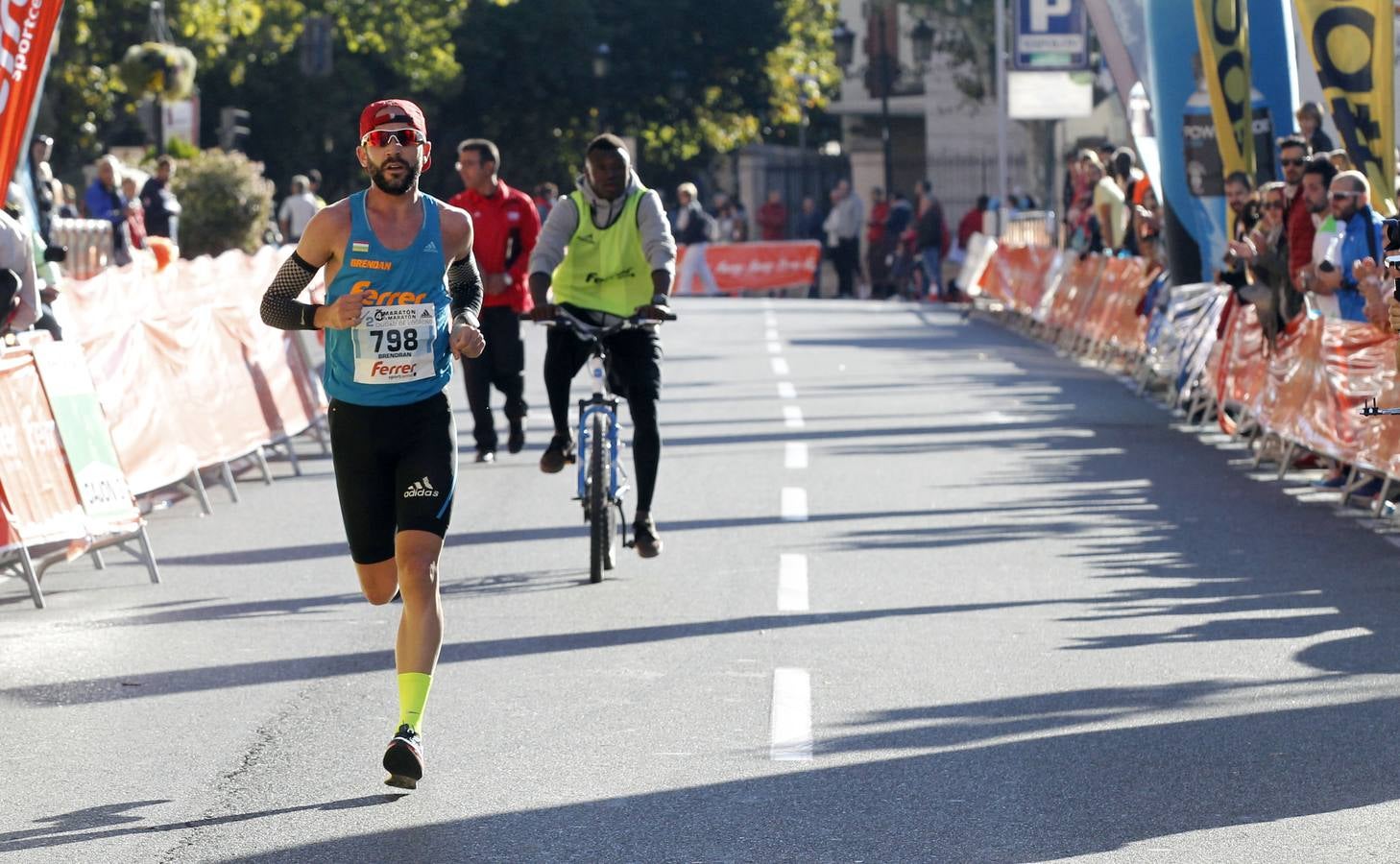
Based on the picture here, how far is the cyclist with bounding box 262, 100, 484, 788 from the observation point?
6.83 m

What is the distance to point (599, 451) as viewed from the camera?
10.3 metres

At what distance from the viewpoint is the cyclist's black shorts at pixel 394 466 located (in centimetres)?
688

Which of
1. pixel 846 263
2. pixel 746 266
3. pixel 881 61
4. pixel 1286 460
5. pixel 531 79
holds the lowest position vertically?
pixel 846 263

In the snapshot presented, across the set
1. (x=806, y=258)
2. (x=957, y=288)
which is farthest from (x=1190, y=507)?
(x=806, y=258)

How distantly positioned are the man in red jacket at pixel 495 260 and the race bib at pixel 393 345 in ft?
24.5

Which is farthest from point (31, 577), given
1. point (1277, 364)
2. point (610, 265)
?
point (1277, 364)

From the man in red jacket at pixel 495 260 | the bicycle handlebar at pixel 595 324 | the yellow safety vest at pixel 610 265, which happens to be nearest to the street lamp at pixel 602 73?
the man in red jacket at pixel 495 260

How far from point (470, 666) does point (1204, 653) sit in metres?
2.54

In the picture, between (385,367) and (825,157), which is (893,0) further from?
(385,367)

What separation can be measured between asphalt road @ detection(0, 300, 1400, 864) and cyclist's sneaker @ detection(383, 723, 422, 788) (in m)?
0.06

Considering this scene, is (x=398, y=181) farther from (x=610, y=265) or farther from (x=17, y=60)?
(x=17, y=60)

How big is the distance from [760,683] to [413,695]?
1689mm

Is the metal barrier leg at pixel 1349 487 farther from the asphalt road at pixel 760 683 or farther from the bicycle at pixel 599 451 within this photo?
the bicycle at pixel 599 451

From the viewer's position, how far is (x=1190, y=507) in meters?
12.9
